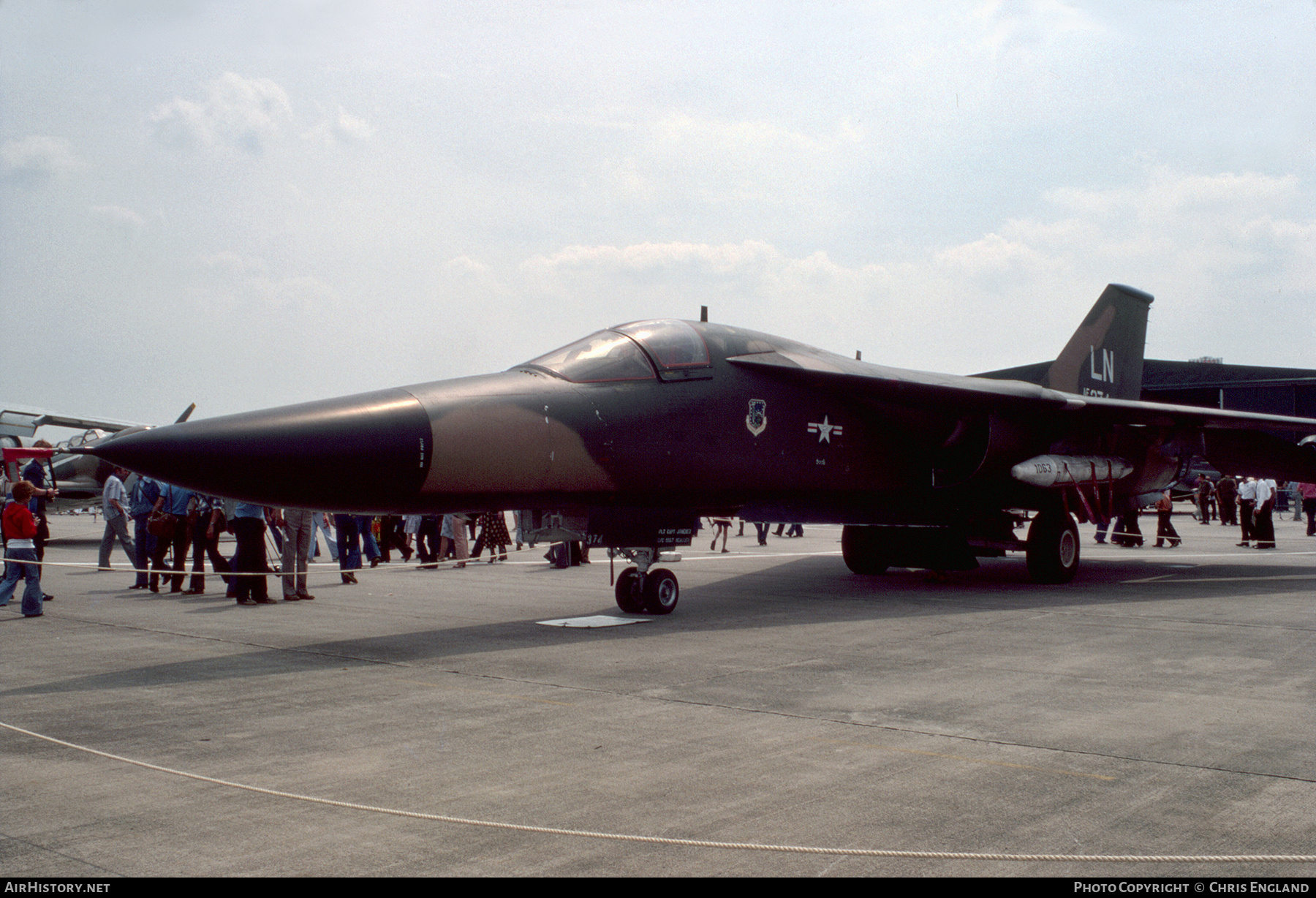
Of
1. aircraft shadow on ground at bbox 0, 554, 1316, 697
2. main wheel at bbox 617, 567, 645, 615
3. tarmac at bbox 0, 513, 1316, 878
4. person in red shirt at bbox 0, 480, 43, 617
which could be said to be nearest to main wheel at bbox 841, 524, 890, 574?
aircraft shadow on ground at bbox 0, 554, 1316, 697

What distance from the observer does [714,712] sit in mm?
5988

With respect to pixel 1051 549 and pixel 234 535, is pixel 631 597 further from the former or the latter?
pixel 234 535

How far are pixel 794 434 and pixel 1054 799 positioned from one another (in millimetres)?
7147

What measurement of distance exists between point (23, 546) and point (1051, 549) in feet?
41.0

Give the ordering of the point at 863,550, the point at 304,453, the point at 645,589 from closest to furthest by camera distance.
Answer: the point at 304,453 → the point at 645,589 → the point at 863,550

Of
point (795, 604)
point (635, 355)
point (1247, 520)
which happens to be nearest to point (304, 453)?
point (635, 355)

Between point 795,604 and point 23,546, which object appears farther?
point 795,604

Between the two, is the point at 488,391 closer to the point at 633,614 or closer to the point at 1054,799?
the point at 633,614

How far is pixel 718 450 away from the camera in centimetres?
1043

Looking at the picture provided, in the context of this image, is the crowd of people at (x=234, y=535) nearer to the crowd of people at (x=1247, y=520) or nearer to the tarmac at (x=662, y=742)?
the crowd of people at (x=1247, y=520)

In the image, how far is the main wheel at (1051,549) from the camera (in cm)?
1398

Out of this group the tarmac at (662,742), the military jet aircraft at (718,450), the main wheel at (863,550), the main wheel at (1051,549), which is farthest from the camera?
the main wheel at (863,550)

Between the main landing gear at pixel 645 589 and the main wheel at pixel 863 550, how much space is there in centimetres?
512

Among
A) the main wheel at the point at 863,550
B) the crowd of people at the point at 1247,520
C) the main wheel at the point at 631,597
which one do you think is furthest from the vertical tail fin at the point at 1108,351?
the main wheel at the point at 631,597
